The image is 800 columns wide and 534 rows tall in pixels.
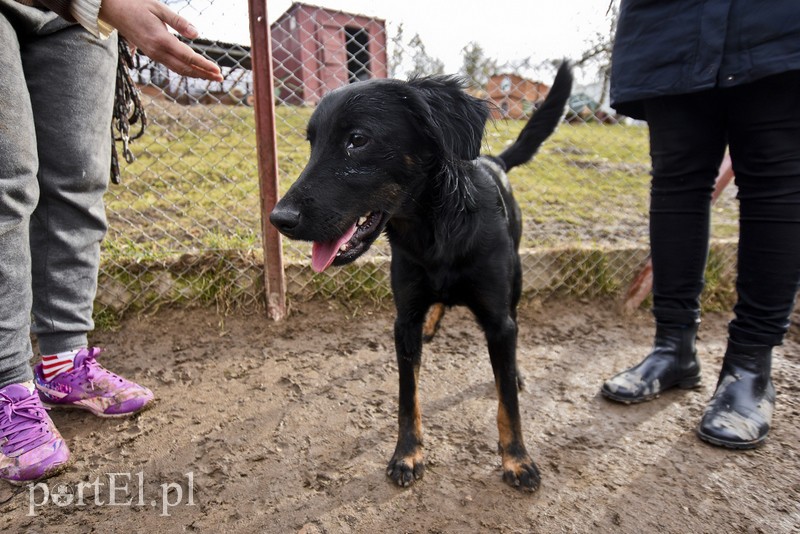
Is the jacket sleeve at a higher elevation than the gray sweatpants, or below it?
higher

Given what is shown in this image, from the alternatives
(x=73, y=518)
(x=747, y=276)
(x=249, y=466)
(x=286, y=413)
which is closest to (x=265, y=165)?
(x=286, y=413)

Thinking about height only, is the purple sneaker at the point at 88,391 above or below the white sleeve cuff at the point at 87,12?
below

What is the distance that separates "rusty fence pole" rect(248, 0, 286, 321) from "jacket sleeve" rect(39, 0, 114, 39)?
1323 millimetres

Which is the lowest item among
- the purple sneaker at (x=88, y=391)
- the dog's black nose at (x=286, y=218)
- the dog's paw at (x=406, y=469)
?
the dog's paw at (x=406, y=469)

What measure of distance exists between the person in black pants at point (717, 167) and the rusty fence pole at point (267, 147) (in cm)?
164

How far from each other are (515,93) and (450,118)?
2.22 m

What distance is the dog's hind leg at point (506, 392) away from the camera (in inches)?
64.5

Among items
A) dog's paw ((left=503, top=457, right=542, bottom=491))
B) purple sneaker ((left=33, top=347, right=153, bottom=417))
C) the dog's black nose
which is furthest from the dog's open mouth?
purple sneaker ((left=33, top=347, right=153, bottom=417))

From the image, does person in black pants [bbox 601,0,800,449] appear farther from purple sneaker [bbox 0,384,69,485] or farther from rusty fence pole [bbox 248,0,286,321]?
purple sneaker [bbox 0,384,69,485]

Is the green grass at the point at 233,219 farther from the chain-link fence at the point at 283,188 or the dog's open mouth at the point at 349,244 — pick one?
the dog's open mouth at the point at 349,244

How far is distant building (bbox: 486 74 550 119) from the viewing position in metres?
3.52

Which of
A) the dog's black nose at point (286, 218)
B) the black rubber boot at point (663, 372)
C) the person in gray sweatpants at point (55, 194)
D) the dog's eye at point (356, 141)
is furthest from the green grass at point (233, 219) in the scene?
the black rubber boot at point (663, 372)

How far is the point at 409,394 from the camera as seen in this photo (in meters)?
1.75

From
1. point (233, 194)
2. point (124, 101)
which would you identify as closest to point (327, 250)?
point (124, 101)
